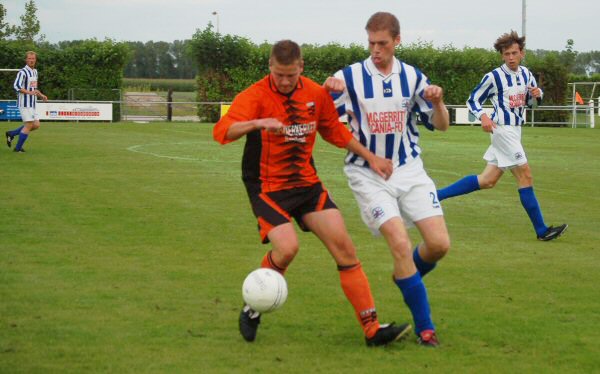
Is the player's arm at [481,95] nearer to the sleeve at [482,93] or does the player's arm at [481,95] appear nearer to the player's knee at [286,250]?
the sleeve at [482,93]

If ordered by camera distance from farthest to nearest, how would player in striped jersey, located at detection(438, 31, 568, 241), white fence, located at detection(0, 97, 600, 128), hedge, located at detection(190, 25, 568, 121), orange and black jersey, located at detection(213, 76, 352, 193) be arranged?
hedge, located at detection(190, 25, 568, 121), white fence, located at detection(0, 97, 600, 128), player in striped jersey, located at detection(438, 31, 568, 241), orange and black jersey, located at detection(213, 76, 352, 193)

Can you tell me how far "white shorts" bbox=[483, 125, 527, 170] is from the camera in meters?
11.8

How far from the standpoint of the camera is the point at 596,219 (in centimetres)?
1309

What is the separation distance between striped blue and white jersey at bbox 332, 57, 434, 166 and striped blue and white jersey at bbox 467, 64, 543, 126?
4969 mm

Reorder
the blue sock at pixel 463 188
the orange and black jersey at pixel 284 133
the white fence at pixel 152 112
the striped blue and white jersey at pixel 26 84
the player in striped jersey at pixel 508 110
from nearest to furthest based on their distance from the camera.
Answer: the orange and black jersey at pixel 284 133
the player in striped jersey at pixel 508 110
the blue sock at pixel 463 188
the striped blue and white jersey at pixel 26 84
the white fence at pixel 152 112

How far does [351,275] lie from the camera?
21.6ft

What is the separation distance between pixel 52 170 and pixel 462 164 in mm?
8861

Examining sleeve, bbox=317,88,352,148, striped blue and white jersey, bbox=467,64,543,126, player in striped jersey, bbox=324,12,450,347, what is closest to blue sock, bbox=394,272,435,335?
player in striped jersey, bbox=324,12,450,347

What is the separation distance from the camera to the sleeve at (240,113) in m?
6.48

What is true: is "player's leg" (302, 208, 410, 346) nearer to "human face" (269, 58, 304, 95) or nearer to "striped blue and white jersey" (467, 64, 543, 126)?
"human face" (269, 58, 304, 95)

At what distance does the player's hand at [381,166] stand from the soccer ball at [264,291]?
102 centimetres

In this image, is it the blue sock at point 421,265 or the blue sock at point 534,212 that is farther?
the blue sock at point 534,212

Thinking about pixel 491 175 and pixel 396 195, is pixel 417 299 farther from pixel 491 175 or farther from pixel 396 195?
pixel 491 175

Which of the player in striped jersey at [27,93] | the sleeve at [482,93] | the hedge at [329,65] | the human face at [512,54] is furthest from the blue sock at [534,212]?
the hedge at [329,65]
